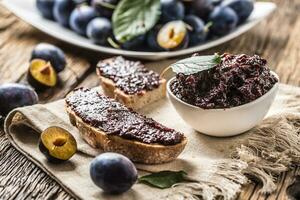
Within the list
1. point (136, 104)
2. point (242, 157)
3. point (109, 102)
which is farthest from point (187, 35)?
point (242, 157)

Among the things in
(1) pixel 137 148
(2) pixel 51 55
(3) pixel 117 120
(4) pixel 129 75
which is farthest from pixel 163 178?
(2) pixel 51 55

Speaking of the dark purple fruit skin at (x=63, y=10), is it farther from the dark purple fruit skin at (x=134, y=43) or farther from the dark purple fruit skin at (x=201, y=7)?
the dark purple fruit skin at (x=201, y=7)

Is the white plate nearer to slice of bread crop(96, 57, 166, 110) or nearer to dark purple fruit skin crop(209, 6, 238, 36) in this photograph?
dark purple fruit skin crop(209, 6, 238, 36)

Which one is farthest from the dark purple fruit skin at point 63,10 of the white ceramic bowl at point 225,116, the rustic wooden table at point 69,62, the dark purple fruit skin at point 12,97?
the white ceramic bowl at point 225,116

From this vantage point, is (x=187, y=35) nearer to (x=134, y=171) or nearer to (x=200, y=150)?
(x=200, y=150)

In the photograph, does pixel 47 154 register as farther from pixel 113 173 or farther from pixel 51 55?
pixel 51 55

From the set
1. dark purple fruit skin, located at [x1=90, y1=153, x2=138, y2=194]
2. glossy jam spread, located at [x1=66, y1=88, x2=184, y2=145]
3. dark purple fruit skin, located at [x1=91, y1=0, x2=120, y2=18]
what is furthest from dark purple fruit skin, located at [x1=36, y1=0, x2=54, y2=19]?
dark purple fruit skin, located at [x1=90, y1=153, x2=138, y2=194]
